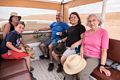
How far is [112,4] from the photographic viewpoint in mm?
2686

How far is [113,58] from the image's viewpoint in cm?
246

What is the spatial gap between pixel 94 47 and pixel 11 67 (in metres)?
1.35

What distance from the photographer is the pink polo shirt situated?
7.73 feet

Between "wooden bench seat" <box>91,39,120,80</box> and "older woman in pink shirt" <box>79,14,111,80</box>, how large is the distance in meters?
0.08

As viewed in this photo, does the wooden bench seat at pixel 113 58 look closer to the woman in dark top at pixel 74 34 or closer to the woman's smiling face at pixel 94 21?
the woman's smiling face at pixel 94 21

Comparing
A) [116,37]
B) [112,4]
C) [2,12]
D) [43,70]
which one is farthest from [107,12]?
[2,12]

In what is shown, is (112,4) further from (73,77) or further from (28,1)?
(28,1)

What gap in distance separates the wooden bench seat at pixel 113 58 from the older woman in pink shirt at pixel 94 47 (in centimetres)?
8

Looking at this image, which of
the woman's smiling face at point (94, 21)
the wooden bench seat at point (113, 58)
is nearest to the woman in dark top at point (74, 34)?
the woman's smiling face at point (94, 21)

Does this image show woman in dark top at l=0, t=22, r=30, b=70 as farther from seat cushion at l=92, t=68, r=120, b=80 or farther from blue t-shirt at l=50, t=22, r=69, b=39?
seat cushion at l=92, t=68, r=120, b=80

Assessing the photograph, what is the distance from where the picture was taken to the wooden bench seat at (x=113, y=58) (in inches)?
82.8

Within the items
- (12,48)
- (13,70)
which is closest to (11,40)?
(12,48)

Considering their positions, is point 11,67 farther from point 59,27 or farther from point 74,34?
point 59,27

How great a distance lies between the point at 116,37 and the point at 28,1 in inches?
107
